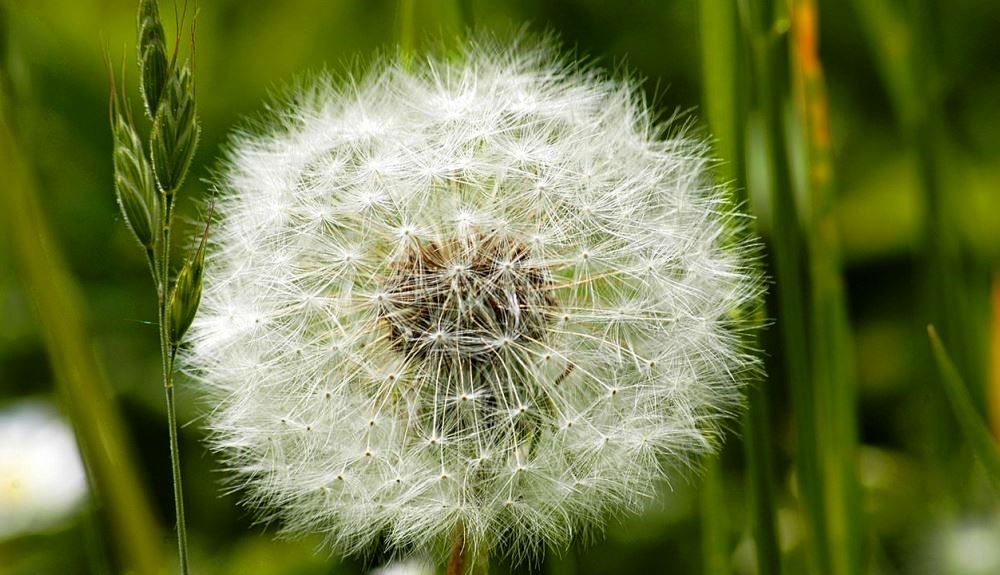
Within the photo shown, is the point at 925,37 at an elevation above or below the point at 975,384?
above

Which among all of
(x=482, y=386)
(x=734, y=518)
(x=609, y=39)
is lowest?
(x=734, y=518)

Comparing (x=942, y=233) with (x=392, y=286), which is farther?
(x=942, y=233)

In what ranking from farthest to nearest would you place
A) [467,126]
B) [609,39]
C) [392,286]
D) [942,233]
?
[609,39]
[942,233]
[467,126]
[392,286]

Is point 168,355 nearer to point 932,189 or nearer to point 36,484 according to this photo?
point 36,484

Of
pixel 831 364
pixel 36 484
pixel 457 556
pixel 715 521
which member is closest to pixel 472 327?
pixel 457 556

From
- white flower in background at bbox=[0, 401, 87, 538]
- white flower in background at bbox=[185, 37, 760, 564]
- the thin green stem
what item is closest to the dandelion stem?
white flower in background at bbox=[185, 37, 760, 564]

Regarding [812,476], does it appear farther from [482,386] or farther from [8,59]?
[8,59]

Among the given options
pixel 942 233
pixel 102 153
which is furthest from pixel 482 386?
pixel 102 153
